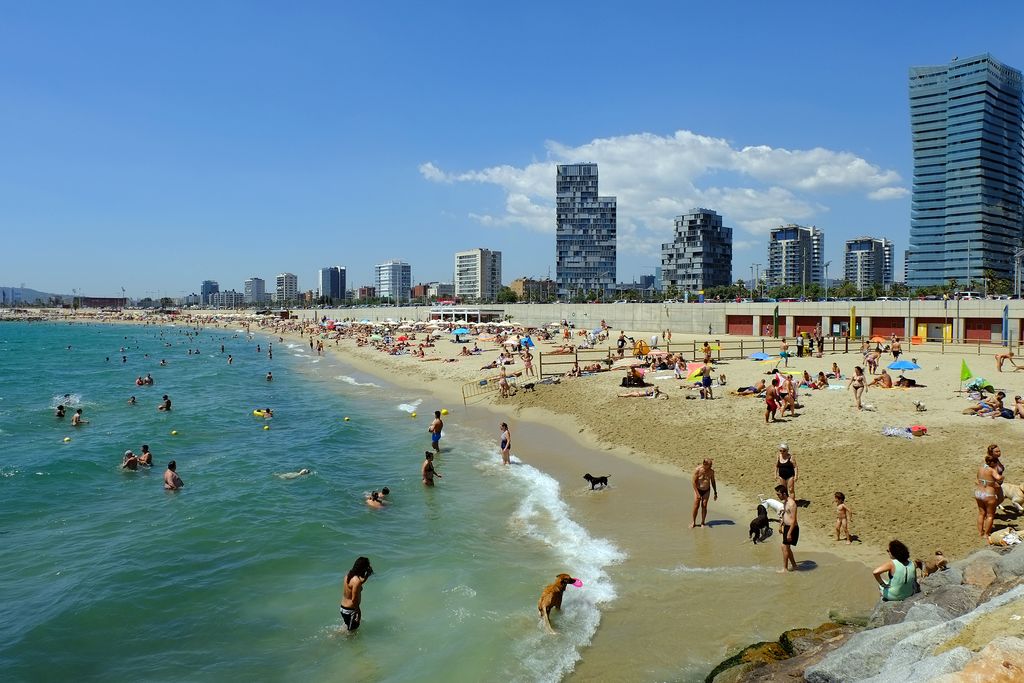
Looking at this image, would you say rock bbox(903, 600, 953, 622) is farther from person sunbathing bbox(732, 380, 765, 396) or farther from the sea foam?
person sunbathing bbox(732, 380, 765, 396)

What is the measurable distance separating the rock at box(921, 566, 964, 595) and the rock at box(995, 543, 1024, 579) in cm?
43

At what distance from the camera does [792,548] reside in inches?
428

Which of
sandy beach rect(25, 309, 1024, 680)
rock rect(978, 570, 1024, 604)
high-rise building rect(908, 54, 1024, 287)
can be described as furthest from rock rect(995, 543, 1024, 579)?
high-rise building rect(908, 54, 1024, 287)

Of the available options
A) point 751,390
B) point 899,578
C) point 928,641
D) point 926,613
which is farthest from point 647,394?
point 928,641

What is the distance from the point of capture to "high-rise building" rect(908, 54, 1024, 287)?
120 m

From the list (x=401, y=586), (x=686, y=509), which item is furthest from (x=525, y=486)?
(x=401, y=586)

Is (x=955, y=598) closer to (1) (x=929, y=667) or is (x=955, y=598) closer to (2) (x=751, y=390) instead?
(1) (x=929, y=667)

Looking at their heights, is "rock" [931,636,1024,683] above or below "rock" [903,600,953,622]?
above

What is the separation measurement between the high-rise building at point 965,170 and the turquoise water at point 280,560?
5275 inches

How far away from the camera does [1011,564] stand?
7.41m

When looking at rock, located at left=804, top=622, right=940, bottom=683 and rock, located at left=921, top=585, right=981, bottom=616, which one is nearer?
rock, located at left=804, top=622, right=940, bottom=683

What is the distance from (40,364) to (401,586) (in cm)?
6251

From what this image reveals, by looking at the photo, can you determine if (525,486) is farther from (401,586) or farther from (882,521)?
(882,521)

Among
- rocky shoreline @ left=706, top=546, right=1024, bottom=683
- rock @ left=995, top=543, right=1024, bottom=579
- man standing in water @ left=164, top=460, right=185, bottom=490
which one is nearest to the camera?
rocky shoreline @ left=706, top=546, right=1024, bottom=683
